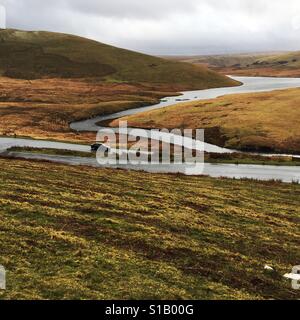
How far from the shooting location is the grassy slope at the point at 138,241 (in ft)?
69.4

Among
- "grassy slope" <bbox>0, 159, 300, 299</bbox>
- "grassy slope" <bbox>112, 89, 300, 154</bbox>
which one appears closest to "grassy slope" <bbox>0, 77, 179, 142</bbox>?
"grassy slope" <bbox>112, 89, 300, 154</bbox>

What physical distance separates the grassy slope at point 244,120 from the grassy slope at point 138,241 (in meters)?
52.8

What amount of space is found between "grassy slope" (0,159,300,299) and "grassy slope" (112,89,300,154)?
52843 millimetres

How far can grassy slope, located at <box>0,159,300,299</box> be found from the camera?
21156 mm

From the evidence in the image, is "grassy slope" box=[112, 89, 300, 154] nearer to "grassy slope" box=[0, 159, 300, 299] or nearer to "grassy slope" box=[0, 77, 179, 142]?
"grassy slope" box=[0, 77, 179, 142]

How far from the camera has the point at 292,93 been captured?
159250mm

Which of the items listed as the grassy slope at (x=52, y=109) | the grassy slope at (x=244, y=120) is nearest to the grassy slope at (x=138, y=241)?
the grassy slope at (x=244, y=120)

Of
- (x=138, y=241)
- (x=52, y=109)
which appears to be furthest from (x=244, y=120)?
(x=138, y=241)

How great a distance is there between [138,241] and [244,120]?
9582 centimetres

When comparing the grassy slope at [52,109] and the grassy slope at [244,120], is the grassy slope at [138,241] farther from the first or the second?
the grassy slope at [52,109]
